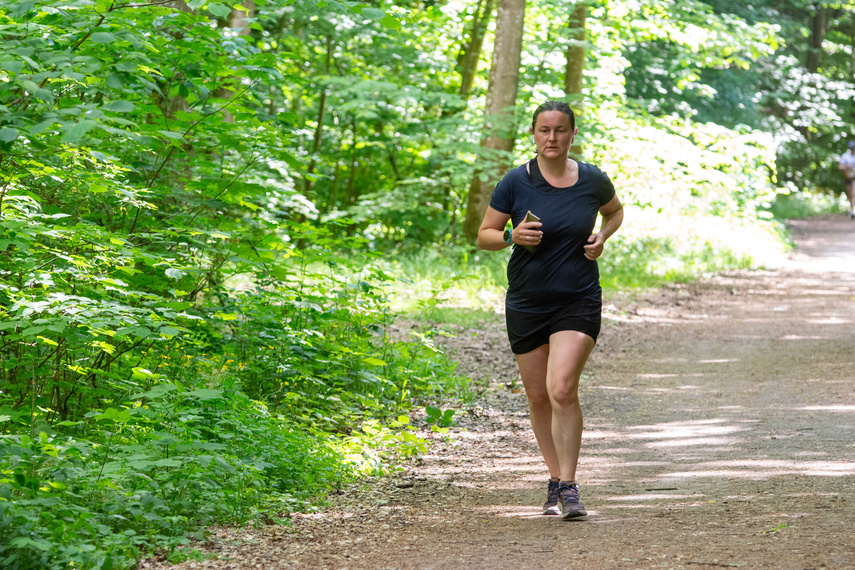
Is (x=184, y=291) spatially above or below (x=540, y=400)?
above

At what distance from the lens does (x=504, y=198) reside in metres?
4.78

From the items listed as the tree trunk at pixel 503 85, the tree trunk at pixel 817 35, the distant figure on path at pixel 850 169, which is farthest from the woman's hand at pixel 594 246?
the tree trunk at pixel 817 35

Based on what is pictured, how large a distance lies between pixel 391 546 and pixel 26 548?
171cm

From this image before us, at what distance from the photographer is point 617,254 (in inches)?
636

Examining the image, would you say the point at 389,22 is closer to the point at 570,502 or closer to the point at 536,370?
the point at 536,370

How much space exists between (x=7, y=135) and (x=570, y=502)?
3299 millimetres

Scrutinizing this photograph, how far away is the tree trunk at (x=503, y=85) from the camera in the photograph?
1328 cm

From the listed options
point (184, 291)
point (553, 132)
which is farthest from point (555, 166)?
point (184, 291)

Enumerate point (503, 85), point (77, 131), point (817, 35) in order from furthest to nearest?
point (817, 35) → point (503, 85) → point (77, 131)

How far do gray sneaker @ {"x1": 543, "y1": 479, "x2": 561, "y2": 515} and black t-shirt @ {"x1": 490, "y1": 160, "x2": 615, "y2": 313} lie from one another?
3.35 feet

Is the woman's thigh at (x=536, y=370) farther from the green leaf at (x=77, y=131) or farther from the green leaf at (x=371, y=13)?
the green leaf at (x=77, y=131)

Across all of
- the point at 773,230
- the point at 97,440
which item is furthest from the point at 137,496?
the point at 773,230

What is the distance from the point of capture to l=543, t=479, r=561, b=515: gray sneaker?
15.6 ft

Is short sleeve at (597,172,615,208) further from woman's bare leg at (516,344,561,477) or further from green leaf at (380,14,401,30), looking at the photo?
green leaf at (380,14,401,30)
